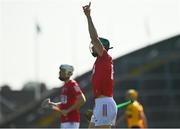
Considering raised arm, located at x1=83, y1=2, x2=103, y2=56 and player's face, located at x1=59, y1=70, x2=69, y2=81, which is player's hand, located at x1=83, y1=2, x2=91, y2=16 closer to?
raised arm, located at x1=83, y1=2, x2=103, y2=56

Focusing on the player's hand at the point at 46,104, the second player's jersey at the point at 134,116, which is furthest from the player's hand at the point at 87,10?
the second player's jersey at the point at 134,116

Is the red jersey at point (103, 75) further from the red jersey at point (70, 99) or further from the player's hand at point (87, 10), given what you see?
the red jersey at point (70, 99)

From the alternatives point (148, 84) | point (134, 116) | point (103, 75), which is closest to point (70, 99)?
point (103, 75)

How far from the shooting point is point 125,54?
180ft

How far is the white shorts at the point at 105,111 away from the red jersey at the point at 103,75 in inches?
3.8

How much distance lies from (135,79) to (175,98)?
3.38 m

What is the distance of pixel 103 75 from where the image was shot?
9672mm

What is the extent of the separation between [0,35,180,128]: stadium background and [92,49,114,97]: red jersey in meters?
42.9

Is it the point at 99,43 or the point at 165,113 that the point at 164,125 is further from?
the point at 99,43

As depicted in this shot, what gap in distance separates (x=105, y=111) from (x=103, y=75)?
47 cm

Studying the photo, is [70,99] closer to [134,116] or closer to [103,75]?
[103,75]

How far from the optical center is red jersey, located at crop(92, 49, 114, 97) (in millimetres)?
9617

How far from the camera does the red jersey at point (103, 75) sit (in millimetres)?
9617

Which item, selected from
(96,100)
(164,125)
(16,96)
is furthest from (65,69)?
(16,96)
